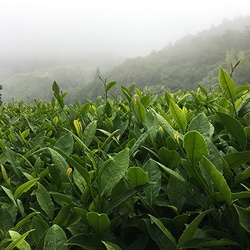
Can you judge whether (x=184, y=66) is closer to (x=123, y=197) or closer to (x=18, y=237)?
(x=123, y=197)

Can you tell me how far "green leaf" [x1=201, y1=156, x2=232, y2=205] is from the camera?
538 mm

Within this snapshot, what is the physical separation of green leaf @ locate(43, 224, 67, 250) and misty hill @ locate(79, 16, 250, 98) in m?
63.4

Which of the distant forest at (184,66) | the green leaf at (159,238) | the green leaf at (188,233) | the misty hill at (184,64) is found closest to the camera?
the green leaf at (188,233)

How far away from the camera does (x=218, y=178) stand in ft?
1.81

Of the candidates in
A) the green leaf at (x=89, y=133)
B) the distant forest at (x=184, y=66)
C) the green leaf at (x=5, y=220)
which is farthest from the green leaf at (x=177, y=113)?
the distant forest at (x=184, y=66)

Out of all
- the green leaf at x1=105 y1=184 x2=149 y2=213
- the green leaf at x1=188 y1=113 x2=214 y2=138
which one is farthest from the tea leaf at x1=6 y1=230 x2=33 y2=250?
the green leaf at x1=188 y1=113 x2=214 y2=138

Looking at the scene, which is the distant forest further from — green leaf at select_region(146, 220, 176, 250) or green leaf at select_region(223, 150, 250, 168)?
green leaf at select_region(146, 220, 176, 250)

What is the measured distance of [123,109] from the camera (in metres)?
1.81

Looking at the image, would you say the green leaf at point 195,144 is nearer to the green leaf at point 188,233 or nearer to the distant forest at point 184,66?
the green leaf at point 188,233

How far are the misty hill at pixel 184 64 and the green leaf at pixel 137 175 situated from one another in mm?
63340

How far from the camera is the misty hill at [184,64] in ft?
241

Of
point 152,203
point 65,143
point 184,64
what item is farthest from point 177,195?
point 184,64

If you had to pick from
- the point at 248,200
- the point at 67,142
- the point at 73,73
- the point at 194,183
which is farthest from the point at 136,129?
the point at 73,73

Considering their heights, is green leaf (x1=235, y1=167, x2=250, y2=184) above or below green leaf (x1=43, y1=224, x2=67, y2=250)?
above
